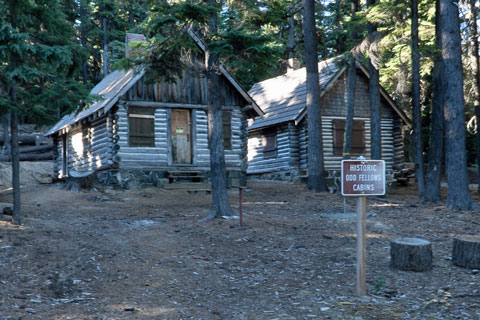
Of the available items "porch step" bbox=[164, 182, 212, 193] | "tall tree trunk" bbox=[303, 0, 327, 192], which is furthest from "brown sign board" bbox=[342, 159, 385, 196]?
"porch step" bbox=[164, 182, 212, 193]

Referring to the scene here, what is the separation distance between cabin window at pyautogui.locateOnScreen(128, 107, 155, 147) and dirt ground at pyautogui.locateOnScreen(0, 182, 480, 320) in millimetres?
6337

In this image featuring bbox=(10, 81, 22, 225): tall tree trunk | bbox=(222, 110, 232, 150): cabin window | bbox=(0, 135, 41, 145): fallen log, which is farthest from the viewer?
bbox=(0, 135, 41, 145): fallen log

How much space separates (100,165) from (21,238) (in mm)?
11810

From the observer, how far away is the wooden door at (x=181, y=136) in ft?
70.3

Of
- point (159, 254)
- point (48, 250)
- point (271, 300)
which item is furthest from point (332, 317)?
point (48, 250)

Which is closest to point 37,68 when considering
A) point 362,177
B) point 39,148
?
point 362,177

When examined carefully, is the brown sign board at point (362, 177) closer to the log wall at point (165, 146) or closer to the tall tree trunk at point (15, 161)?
the tall tree trunk at point (15, 161)

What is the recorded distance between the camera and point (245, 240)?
1094 centimetres

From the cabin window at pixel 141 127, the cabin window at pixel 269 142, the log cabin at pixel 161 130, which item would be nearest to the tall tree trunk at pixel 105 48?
the log cabin at pixel 161 130

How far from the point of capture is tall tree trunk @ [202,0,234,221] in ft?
42.2

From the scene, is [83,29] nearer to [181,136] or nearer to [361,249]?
[181,136]

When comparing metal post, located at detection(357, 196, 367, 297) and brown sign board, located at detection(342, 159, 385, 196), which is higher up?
brown sign board, located at detection(342, 159, 385, 196)

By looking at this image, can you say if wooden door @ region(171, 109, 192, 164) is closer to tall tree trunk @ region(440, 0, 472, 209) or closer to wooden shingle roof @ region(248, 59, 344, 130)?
wooden shingle roof @ region(248, 59, 344, 130)

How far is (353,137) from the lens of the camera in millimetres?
26938
